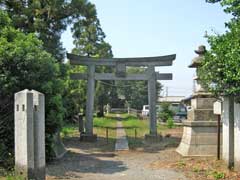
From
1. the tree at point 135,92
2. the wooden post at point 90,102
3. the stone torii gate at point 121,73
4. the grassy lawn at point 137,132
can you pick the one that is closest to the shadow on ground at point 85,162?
the grassy lawn at point 137,132

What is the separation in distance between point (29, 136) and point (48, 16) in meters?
11.6

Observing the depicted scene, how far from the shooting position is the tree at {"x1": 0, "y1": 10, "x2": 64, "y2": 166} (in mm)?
10406

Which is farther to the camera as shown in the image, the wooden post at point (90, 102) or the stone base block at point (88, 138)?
the wooden post at point (90, 102)

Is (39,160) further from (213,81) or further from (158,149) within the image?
(158,149)

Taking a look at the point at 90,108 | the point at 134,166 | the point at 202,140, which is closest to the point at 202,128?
the point at 202,140

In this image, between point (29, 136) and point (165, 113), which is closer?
point (29, 136)

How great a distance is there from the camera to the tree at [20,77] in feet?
34.1

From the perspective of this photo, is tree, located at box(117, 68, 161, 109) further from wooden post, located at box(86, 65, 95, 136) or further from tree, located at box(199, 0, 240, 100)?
tree, located at box(199, 0, 240, 100)

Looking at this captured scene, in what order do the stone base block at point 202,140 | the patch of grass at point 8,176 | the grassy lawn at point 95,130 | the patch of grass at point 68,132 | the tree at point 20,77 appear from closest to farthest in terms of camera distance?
1. the patch of grass at point 8,176
2. the tree at point 20,77
3. the stone base block at point 202,140
4. the patch of grass at point 68,132
5. the grassy lawn at point 95,130

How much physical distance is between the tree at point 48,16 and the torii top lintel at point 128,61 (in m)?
0.88

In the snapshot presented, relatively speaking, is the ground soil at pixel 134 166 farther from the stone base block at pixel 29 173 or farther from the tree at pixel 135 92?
the tree at pixel 135 92

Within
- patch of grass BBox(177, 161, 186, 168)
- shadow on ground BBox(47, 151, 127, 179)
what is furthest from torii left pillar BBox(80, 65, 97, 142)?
patch of grass BBox(177, 161, 186, 168)

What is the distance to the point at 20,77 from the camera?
419 inches

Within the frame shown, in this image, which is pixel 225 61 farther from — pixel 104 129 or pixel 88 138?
pixel 104 129
